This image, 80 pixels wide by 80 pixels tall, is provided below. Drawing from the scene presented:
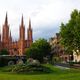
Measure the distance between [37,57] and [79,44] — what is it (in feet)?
137

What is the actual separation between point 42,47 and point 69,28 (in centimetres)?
6710

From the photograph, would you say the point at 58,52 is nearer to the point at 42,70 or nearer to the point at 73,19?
the point at 73,19

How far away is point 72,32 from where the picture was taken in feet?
291

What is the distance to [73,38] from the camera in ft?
290

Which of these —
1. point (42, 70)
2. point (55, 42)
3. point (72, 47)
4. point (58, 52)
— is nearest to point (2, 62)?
point (72, 47)

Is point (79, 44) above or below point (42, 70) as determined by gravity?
above

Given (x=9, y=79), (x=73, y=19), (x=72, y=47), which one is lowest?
(x=9, y=79)

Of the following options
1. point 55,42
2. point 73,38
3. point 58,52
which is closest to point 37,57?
point 73,38

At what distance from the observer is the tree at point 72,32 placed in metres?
86.9

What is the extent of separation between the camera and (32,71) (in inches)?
1849

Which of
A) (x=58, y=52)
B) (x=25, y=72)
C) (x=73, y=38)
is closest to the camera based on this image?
(x=25, y=72)

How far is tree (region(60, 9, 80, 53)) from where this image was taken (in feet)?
285

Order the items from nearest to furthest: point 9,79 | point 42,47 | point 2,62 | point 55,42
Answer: point 9,79 < point 2,62 < point 42,47 < point 55,42

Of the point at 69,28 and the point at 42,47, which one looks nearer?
the point at 69,28
